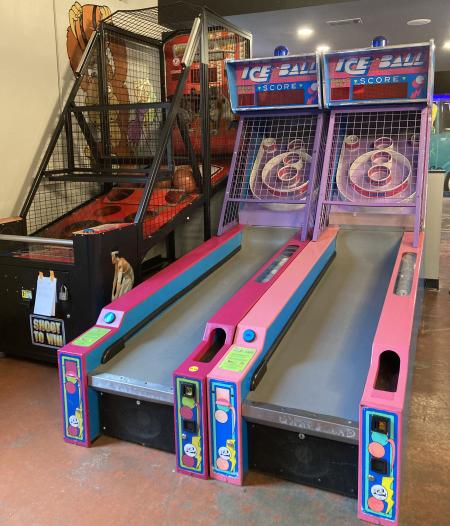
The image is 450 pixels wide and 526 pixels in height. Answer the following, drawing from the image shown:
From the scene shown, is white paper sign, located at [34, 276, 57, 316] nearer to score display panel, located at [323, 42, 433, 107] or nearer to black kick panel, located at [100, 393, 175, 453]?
black kick panel, located at [100, 393, 175, 453]

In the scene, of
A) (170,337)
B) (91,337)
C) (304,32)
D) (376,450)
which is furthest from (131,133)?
(304,32)

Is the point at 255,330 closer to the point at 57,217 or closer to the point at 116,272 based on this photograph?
the point at 116,272

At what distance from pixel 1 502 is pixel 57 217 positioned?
2.61m

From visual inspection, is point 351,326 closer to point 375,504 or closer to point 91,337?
point 375,504

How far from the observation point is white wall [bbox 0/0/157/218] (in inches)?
147

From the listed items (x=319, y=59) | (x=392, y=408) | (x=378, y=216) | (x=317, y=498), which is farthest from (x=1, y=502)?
(x=319, y=59)

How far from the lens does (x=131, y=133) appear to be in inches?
177

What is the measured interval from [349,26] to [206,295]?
19.2ft

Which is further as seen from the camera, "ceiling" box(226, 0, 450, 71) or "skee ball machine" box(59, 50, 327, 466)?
"ceiling" box(226, 0, 450, 71)

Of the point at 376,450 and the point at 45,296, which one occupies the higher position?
the point at 45,296

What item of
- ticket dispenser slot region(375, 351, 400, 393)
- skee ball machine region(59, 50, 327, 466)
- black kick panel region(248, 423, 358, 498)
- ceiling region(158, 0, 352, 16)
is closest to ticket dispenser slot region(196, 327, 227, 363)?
skee ball machine region(59, 50, 327, 466)

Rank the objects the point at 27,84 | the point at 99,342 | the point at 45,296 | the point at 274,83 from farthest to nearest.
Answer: the point at 274,83 < the point at 27,84 < the point at 45,296 < the point at 99,342

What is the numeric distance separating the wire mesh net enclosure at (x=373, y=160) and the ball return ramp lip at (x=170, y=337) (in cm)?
52

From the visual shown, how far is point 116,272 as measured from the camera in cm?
303
